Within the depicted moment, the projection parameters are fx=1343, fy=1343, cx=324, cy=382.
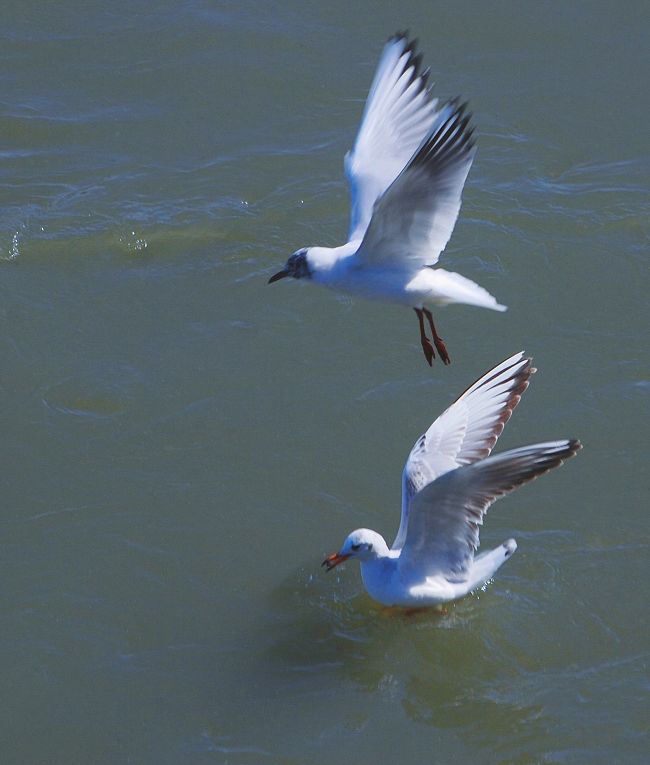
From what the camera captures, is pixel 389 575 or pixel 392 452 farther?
pixel 392 452

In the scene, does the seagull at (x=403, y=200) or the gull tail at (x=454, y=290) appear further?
the gull tail at (x=454, y=290)

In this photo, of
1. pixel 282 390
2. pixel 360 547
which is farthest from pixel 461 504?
pixel 282 390

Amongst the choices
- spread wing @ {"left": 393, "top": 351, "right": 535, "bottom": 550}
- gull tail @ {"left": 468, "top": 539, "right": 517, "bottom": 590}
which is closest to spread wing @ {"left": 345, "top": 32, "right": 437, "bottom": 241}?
spread wing @ {"left": 393, "top": 351, "right": 535, "bottom": 550}

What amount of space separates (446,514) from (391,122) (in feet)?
8.09

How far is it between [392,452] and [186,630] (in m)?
1.74

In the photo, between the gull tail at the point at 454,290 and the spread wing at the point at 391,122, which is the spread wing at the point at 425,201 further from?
the spread wing at the point at 391,122

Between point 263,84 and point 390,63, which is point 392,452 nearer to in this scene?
point 390,63

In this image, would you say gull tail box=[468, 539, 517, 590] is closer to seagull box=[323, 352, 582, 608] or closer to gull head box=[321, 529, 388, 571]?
seagull box=[323, 352, 582, 608]

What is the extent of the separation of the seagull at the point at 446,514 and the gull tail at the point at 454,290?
507mm

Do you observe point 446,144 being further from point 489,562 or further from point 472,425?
point 489,562

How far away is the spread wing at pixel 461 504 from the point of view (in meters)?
6.34

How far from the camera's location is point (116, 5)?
12.8 meters

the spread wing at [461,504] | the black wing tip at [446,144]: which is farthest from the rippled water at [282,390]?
the black wing tip at [446,144]

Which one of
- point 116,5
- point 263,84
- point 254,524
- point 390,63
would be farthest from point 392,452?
point 116,5
